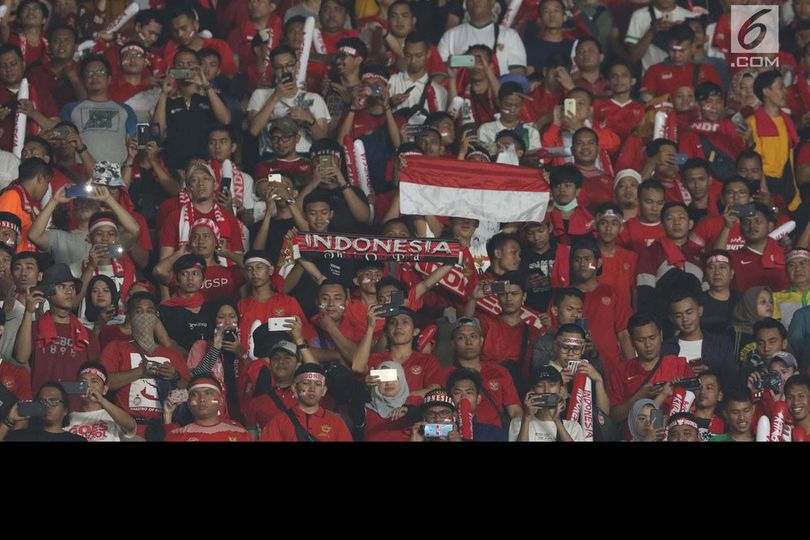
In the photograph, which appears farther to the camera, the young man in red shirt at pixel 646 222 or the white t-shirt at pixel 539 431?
the young man in red shirt at pixel 646 222

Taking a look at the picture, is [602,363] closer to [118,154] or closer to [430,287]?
[430,287]

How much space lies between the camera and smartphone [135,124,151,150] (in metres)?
14.4

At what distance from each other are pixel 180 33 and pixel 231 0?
0.79 metres

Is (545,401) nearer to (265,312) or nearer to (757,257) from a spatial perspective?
(265,312)

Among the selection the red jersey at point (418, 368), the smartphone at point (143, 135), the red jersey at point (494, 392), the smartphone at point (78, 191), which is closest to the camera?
the red jersey at point (494, 392)

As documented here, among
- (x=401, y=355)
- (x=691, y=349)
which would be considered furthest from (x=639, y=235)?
(x=401, y=355)

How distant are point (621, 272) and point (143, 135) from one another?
11.4 ft

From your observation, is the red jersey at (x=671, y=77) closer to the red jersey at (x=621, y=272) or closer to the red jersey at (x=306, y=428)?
the red jersey at (x=621, y=272)

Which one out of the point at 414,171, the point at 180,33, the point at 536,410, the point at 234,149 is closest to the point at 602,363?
the point at 536,410

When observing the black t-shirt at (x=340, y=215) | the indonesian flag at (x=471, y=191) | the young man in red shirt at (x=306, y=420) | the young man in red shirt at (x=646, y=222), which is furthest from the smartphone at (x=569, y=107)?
the young man in red shirt at (x=306, y=420)

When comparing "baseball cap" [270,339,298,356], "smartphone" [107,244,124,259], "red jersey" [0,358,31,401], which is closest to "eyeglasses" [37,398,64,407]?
"red jersey" [0,358,31,401]

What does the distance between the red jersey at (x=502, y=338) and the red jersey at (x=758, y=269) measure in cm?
151

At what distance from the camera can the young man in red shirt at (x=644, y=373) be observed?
530 inches

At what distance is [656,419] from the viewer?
13336 mm
